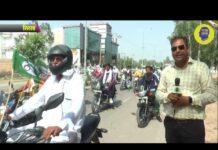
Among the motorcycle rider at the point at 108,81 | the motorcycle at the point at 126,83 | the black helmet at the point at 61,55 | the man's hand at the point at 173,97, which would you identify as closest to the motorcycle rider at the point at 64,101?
the black helmet at the point at 61,55

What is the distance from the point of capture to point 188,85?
3328mm

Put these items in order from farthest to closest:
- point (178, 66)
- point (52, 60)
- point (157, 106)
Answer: point (157, 106) < point (178, 66) < point (52, 60)

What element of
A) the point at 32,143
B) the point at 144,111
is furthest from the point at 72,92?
the point at 144,111

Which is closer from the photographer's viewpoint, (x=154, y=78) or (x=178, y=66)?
(x=178, y=66)

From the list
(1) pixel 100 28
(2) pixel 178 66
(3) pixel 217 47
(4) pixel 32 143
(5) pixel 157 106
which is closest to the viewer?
(4) pixel 32 143

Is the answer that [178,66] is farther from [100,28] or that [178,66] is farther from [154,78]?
[100,28]

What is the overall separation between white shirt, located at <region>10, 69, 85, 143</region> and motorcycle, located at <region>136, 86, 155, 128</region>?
17.0ft

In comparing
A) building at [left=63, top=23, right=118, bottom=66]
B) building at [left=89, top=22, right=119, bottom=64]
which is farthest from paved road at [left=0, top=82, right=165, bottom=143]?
building at [left=89, top=22, right=119, bottom=64]

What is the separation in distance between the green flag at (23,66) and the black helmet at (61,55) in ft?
6.46

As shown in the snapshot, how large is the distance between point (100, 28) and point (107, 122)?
A: 6070cm

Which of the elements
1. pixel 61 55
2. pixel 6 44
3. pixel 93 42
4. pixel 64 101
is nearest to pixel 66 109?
pixel 64 101

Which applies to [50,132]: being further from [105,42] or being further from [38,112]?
[105,42]

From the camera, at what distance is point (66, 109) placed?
3180 mm

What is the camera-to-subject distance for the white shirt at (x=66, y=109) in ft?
9.81
